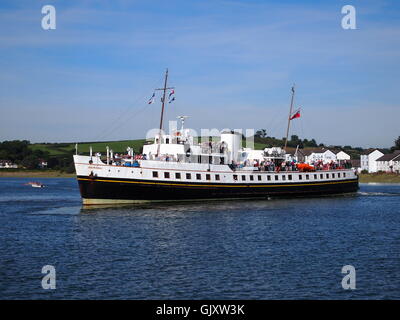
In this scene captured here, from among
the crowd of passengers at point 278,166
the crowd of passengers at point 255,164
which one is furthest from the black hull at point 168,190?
the crowd of passengers at point 278,166

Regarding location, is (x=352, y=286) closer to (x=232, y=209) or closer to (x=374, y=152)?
(x=232, y=209)

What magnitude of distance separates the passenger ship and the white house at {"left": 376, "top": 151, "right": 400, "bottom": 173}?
87856 mm

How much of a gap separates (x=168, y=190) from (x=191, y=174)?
3.53 meters

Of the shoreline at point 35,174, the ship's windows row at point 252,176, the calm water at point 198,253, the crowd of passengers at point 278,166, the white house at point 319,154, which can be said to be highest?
the white house at point 319,154

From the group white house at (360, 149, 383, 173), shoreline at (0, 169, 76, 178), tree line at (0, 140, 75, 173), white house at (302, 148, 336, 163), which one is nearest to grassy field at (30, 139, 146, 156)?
tree line at (0, 140, 75, 173)

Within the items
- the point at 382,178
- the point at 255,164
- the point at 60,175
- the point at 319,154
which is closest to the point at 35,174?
the point at 60,175

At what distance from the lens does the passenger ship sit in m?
52.6

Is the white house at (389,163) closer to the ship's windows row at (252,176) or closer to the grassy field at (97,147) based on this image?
the grassy field at (97,147)

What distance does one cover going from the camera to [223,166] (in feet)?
200

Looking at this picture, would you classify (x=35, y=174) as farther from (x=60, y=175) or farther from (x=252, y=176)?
(x=252, y=176)

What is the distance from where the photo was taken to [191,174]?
57875 mm

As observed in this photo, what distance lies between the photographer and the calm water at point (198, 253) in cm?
2227

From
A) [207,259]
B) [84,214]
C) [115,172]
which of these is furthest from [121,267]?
[115,172]

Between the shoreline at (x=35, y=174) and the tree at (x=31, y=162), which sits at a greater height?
the tree at (x=31, y=162)
